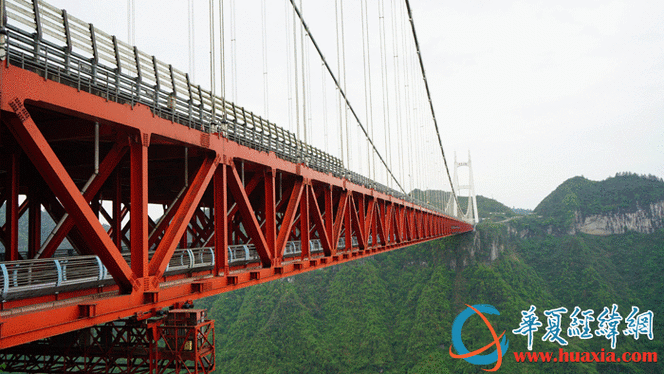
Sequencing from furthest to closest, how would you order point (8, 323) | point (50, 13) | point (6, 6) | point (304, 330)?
point (304, 330)
point (50, 13)
point (6, 6)
point (8, 323)

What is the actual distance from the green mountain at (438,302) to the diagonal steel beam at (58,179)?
5609 centimetres

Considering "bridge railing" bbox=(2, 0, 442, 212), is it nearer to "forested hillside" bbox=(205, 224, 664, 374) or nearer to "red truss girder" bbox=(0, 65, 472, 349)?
"red truss girder" bbox=(0, 65, 472, 349)

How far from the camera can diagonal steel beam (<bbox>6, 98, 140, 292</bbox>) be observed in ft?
16.8

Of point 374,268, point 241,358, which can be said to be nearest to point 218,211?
point 241,358

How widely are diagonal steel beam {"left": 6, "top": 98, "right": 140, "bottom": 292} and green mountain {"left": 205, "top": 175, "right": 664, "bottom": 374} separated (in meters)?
56.1

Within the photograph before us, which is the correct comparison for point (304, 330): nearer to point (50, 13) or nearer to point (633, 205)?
point (50, 13)

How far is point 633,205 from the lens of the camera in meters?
104

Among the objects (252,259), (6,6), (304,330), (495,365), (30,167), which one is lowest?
(495,365)

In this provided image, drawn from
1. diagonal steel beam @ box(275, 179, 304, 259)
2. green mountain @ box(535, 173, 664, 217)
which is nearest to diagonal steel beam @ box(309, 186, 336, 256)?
diagonal steel beam @ box(275, 179, 304, 259)

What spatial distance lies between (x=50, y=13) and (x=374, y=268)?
268 feet

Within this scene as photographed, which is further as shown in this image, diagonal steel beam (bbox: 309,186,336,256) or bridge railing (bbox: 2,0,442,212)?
diagonal steel beam (bbox: 309,186,336,256)

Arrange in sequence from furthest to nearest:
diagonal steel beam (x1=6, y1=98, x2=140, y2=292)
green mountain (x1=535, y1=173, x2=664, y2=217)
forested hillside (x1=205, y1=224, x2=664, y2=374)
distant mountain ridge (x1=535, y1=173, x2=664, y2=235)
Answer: green mountain (x1=535, y1=173, x2=664, y2=217) → distant mountain ridge (x1=535, y1=173, x2=664, y2=235) → forested hillside (x1=205, y1=224, x2=664, y2=374) → diagonal steel beam (x1=6, y1=98, x2=140, y2=292)

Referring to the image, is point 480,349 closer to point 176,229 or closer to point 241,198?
point 241,198

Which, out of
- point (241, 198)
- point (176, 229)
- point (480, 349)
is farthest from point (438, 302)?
point (176, 229)
